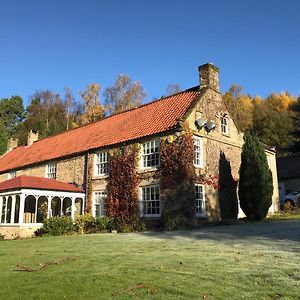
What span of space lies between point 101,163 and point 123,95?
35056 mm

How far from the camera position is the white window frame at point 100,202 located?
25939mm

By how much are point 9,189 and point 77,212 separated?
17.3ft

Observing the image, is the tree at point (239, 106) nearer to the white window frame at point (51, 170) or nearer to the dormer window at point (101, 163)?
the white window frame at point (51, 170)

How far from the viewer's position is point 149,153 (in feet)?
78.5

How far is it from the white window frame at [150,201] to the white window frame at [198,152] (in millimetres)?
2973

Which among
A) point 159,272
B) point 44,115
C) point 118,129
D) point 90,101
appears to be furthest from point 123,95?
point 159,272

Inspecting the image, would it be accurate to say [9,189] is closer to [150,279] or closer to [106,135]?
[106,135]

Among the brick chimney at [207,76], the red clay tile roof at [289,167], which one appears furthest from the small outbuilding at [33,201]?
the red clay tile roof at [289,167]

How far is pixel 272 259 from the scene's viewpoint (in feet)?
31.5

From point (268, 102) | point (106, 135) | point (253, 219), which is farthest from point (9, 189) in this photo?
point (268, 102)

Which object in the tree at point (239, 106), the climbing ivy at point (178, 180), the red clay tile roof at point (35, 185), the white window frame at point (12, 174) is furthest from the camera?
the tree at point (239, 106)

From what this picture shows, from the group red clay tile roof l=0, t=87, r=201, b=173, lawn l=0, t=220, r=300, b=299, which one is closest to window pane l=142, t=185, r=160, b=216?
red clay tile roof l=0, t=87, r=201, b=173

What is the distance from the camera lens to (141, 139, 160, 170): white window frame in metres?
23.5

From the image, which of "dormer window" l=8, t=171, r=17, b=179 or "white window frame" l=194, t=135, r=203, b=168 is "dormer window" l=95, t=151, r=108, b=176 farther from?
"dormer window" l=8, t=171, r=17, b=179
